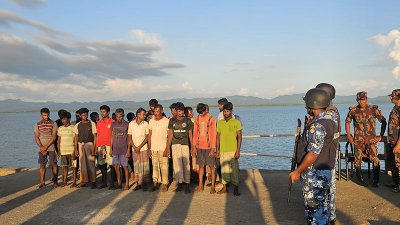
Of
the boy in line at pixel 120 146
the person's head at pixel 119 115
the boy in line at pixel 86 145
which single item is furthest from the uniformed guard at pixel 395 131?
the boy in line at pixel 86 145

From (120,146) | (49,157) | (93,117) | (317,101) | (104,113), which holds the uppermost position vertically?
(317,101)

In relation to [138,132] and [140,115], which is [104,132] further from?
[140,115]

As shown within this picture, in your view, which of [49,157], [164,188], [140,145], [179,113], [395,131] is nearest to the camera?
[395,131]

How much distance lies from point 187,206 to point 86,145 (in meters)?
3.18

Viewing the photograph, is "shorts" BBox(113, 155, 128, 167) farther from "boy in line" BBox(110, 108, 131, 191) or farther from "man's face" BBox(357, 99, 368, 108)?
"man's face" BBox(357, 99, 368, 108)

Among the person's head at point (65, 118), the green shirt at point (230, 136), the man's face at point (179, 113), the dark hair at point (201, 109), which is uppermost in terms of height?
the dark hair at point (201, 109)

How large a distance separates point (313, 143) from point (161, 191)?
4572 mm

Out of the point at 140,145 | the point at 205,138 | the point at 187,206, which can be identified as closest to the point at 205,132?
the point at 205,138

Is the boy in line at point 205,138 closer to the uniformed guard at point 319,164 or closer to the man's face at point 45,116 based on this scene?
the uniformed guard at point 319,164

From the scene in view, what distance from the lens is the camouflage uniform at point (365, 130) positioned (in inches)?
283

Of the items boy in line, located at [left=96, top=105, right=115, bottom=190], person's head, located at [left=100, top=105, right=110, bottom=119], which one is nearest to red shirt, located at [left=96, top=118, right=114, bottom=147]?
boy in line, located at [left=96, top=105, right=115, bottom=190]

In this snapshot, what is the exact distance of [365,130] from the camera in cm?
725

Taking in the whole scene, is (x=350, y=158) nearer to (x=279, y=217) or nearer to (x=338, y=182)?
(x=338, y=182)

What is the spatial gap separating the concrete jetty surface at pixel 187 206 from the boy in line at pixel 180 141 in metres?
0.48
